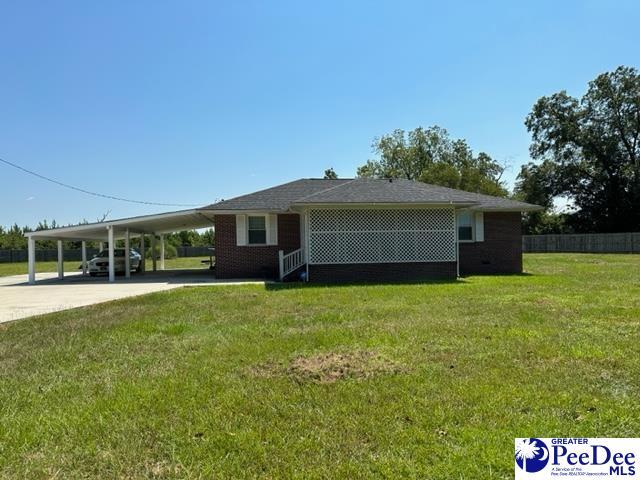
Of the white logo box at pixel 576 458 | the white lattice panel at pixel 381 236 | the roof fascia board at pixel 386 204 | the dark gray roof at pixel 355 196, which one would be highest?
the dark gray roof at pixel 355 196

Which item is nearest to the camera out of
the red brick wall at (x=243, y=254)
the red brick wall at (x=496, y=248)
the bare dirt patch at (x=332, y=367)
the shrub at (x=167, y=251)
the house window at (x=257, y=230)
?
the bare dirt patch at (x=332, y=367)

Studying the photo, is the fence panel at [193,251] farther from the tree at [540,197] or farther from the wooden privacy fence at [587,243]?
the tree at [540,197]

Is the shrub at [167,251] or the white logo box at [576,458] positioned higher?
the shrub at [167,251]

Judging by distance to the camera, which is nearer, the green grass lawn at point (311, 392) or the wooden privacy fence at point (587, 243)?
the green grass lawn at point (311, 392)

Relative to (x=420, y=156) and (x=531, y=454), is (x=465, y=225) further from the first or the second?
(x=420, y=156)

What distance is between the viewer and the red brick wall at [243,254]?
18188 millimetres

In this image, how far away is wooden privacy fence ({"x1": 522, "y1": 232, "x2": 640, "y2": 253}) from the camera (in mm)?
36406

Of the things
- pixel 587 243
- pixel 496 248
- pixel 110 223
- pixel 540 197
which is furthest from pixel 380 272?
pixel 540 197

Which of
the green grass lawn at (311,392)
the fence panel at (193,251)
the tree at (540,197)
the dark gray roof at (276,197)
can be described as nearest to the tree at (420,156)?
the tree at (540,197)

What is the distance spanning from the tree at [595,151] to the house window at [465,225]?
98.4ft

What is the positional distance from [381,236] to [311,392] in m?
12.3

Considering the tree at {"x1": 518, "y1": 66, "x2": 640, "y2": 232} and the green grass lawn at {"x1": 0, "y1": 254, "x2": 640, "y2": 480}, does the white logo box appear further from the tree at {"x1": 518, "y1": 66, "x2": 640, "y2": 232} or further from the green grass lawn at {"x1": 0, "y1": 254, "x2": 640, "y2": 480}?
the tree at {"x1": 518, "y1": 66, "x2": 640, "y2": 232}

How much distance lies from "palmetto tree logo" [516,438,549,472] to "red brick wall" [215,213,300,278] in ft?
50.2

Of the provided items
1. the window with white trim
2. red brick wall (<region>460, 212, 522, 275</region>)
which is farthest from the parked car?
red brick wall (<region>460, 212, 522, 275</region>)
